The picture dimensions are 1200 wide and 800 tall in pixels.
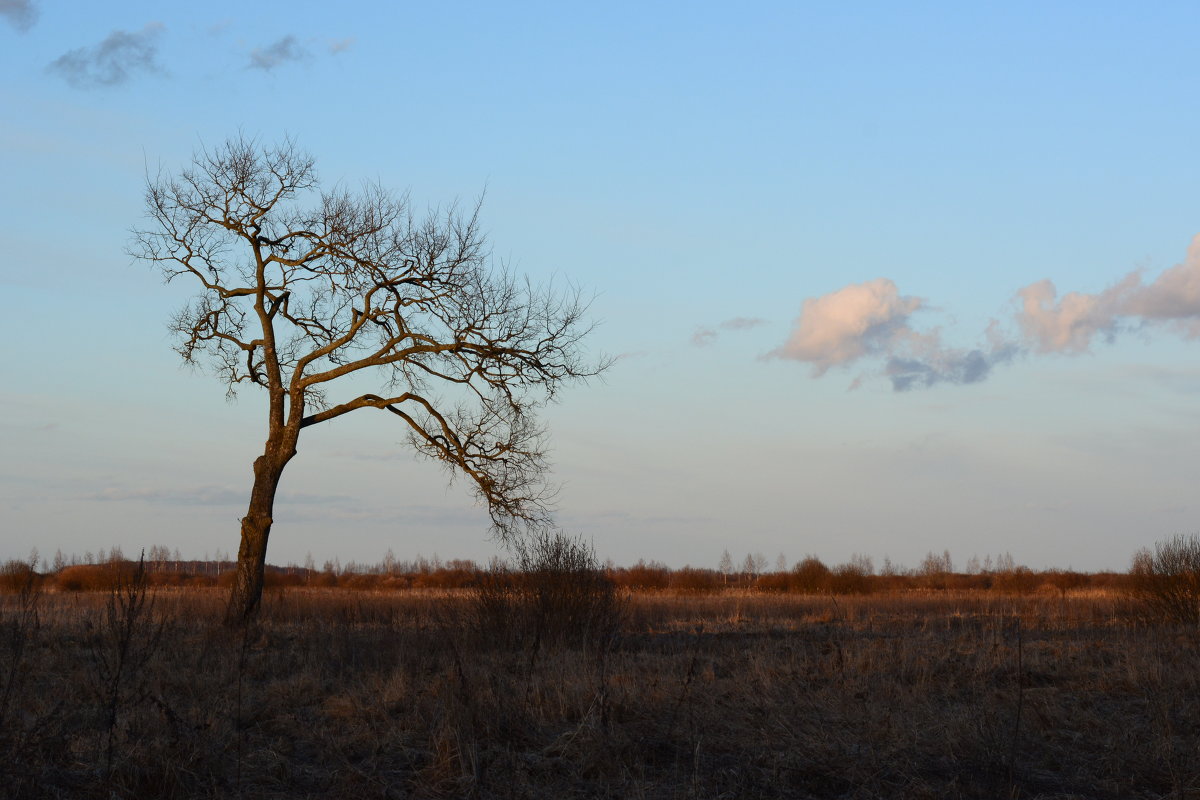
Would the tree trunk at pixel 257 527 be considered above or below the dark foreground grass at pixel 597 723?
above

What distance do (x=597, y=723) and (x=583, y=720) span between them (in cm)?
24

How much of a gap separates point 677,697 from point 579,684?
0.86 metres

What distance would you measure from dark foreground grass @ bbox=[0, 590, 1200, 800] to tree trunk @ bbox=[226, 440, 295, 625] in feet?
15.9

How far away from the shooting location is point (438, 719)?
7.67 m

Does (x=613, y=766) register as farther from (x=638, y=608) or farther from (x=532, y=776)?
(x=638, y=608)

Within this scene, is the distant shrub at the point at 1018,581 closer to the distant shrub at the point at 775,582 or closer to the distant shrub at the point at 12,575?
the distant shrub at the point at 775,582

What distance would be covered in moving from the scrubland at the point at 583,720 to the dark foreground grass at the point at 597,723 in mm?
25

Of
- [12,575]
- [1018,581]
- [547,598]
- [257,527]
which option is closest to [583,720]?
[547,598]

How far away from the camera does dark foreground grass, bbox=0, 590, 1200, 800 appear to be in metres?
6.30

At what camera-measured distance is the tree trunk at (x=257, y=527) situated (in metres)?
18.5

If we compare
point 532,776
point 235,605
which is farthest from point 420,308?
point 532,776

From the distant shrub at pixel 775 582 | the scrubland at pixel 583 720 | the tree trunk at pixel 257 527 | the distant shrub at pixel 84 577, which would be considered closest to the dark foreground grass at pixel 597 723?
the scrubland at pixel 583 720

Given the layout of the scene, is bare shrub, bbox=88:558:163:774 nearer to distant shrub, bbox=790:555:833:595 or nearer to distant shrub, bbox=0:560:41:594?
distant shrub, bbox=0:560:41:594

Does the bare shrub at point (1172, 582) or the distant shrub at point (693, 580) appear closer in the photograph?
the bare shrub at point (1172, 582)
